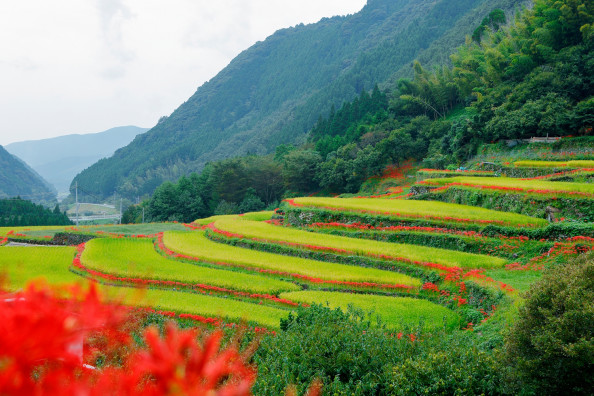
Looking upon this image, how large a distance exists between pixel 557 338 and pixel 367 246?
10173 mm

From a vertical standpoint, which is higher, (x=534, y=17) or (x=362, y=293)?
(x=534, y=17)

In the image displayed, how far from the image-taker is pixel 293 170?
4388 cm

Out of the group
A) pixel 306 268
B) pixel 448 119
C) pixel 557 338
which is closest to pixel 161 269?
pixel 306 268

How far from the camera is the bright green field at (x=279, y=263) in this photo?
1266 centimetres

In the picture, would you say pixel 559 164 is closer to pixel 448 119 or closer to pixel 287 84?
pixel 448 119

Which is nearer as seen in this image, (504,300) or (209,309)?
(504,300)

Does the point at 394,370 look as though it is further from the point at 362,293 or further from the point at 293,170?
the point at 293,170

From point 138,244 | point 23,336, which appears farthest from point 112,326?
point 138,244

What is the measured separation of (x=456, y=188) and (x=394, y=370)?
1623 centimetres

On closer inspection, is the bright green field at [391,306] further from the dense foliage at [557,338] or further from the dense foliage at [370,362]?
the dense foliage at [557,338]

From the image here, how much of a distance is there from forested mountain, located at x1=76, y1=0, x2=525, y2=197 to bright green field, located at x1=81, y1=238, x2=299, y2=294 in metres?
51.5

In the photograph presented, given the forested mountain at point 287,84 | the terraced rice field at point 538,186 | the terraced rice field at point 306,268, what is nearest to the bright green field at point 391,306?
the terraced rice field at point 306,268

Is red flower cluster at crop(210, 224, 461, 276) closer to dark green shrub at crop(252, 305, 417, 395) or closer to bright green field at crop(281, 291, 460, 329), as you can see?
bright green field at crop(281, 291, 460, 329)

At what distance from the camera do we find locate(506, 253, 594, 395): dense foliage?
5105mm
